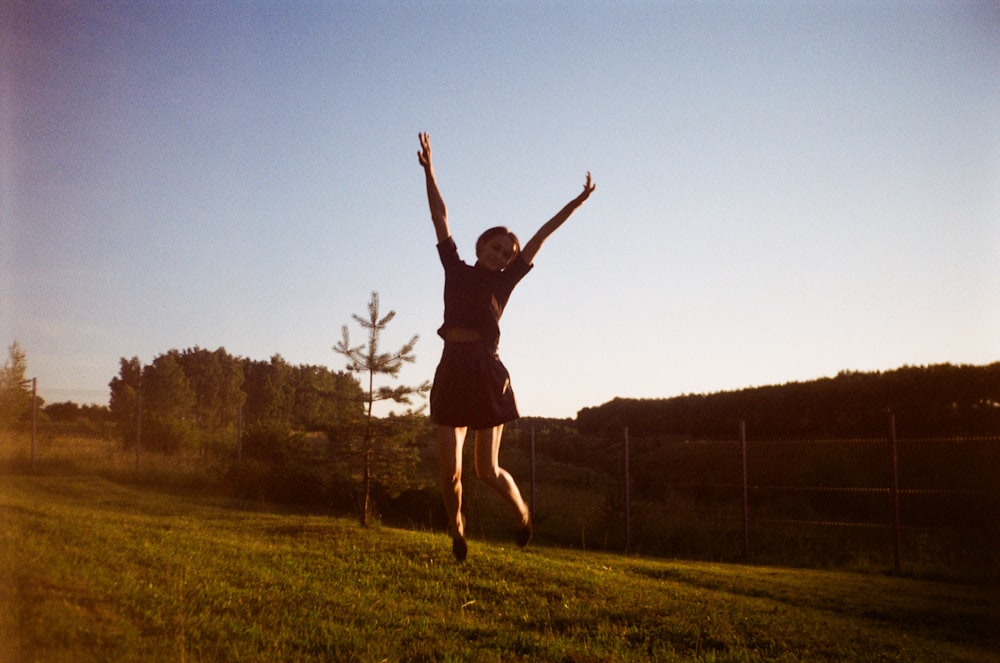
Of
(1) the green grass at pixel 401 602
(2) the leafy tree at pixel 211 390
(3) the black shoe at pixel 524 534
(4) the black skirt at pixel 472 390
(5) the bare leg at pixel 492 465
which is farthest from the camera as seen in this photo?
(2) the leafy tree at pixel 211 390

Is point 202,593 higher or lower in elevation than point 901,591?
higher

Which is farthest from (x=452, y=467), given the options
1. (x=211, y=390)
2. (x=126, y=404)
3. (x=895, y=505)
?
(x=211, y=390)

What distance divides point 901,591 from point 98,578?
12.0 m

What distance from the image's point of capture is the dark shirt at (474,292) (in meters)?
3.88

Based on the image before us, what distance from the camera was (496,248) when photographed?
154 inches

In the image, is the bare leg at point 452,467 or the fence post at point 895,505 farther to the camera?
the fence post at point 895,505

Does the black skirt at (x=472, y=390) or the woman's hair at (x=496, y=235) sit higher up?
the woman's hair at (x=496, y=235)

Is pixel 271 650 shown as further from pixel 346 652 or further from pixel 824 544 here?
pixel 824 544

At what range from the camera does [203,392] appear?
3078 cm

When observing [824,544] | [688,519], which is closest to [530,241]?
[824,544]

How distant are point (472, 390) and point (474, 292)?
492 millimetres

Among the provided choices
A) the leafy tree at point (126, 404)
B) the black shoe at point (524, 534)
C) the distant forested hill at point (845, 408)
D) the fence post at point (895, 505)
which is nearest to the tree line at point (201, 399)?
the leafy tree at point (126, 404)

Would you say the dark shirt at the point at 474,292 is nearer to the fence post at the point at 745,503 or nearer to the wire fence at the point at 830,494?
the wire fence at the point at 830,494

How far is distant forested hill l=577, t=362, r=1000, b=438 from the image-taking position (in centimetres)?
1881
